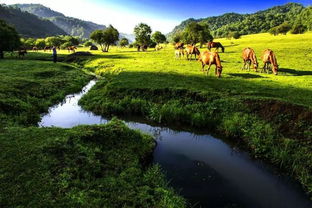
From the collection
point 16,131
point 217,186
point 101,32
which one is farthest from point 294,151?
point 101,32

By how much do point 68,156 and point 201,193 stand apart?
5.56 metres

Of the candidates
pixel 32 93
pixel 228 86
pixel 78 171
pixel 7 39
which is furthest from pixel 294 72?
A: pixel 7 39

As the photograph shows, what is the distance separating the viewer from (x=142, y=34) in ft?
272

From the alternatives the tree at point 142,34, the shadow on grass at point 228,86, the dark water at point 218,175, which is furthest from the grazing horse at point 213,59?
the tree at point 142,34

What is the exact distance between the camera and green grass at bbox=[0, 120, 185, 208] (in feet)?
24.5

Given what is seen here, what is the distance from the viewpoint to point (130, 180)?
9047mm

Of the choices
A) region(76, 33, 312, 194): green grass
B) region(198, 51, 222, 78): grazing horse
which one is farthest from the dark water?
region(198, 51, 222, 78): grazing horse

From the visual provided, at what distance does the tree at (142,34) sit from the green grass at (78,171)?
7350 cm

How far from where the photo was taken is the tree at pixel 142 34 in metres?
82.3

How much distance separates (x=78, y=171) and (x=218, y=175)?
601 cm

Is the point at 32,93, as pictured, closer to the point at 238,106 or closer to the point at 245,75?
the point at 238,106

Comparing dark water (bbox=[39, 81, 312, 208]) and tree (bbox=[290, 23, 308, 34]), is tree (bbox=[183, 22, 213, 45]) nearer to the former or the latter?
tree (bbox=[290, 23, 308, 34])

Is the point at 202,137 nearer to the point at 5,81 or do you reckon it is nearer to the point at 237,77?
the point at 237,77

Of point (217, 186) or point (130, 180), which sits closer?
point (130, 180)
